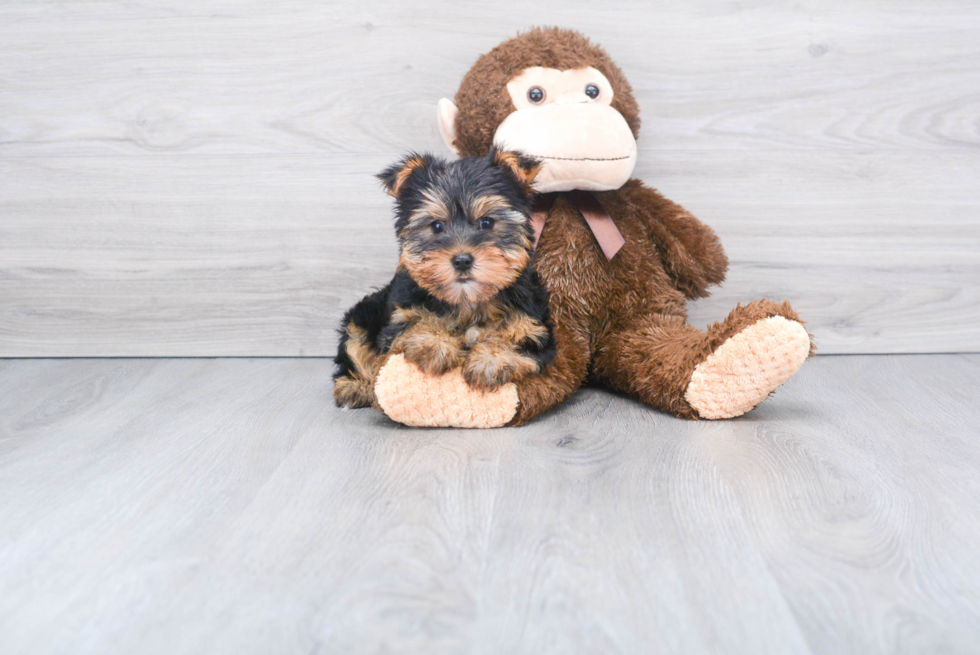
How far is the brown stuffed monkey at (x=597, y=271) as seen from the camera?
1428 mm

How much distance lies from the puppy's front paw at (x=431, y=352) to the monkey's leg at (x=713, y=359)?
410 mm

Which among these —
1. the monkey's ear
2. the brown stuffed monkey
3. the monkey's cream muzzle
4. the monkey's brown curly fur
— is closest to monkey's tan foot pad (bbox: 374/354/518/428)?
the brown stuffed monkey

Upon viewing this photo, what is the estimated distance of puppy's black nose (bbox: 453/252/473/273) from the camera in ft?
4.37

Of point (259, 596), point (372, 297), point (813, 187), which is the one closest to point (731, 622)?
point (259, 596)

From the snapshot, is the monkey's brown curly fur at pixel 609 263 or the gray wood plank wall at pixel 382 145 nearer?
the monkey's brown curly fur at pixel 609 263

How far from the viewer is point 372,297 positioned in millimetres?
1682

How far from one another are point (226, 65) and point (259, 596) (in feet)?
4.96

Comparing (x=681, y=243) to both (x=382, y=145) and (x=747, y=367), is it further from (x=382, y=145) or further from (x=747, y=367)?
(x=382, y=145)

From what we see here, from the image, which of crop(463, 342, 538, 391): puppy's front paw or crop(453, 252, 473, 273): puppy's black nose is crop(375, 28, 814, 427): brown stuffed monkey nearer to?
crop(463, 342, 538, 391): puppy's front paw

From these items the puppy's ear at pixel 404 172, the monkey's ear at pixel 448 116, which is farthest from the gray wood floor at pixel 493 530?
the monkey's ear at pixel 448 116

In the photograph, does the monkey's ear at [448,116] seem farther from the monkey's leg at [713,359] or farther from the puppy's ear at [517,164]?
the monkey's leg at [713,359]

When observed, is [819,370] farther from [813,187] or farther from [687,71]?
[687,71]

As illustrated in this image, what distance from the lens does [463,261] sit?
4.37 ft

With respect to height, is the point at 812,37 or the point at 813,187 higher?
the point at 812,37
